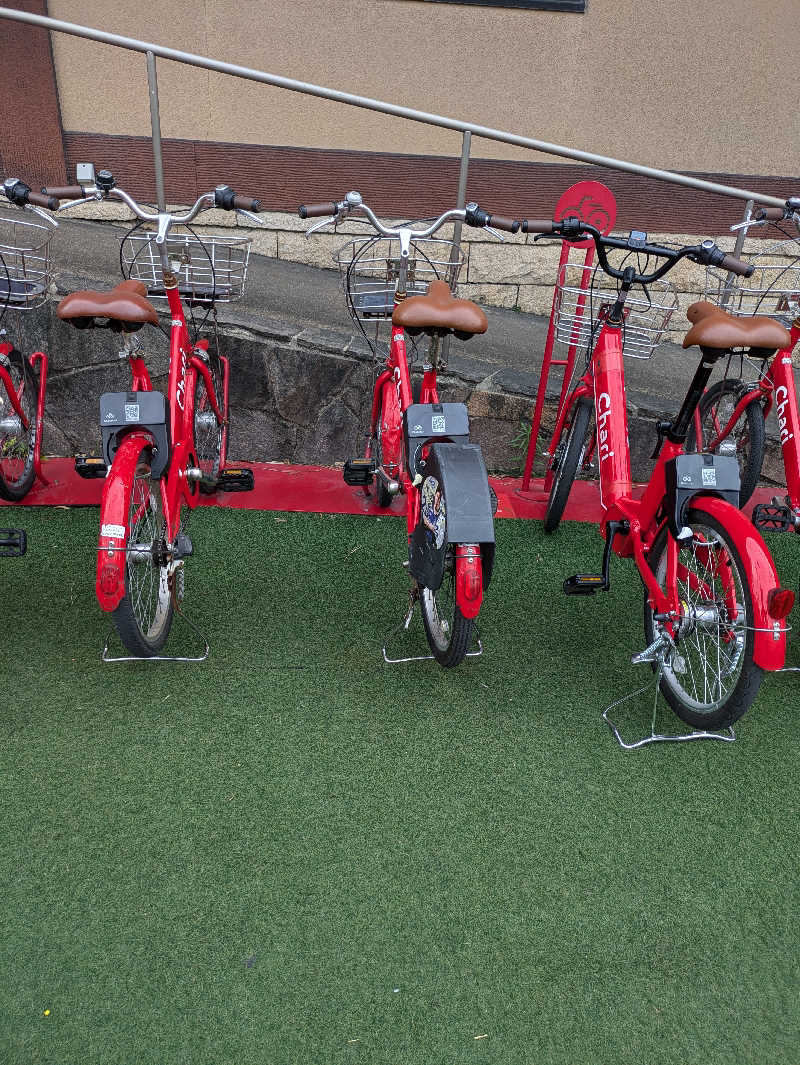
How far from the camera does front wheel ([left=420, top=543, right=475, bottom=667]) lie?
8.02ft

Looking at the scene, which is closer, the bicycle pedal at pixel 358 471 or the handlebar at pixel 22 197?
the handlebar at pixel 22 197

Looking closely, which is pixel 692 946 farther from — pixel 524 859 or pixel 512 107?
pixel 512 107

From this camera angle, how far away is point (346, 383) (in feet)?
13.5

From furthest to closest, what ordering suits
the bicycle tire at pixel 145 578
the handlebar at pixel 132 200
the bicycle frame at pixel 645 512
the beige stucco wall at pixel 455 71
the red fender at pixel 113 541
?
1. the beige stucco wall at pixel 455 71
2. the handlebar at pixel 132 200
3. the bicycle tire at pixel 145 578
4. the red fender at pixel 113 541
5. the bicycle frame at pixel 645 512

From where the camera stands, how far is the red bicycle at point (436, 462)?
2344 mm

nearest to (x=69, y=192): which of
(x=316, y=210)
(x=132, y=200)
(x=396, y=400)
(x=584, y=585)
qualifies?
(x=132, y=200)

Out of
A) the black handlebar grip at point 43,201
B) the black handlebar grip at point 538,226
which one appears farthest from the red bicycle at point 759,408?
the black handlebar grip at point 43,201

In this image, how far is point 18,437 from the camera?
3.45 m

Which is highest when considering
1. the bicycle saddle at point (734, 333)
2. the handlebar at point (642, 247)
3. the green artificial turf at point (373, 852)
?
the handlebar at point (642, 247)

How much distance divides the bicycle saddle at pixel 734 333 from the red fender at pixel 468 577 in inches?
39.7

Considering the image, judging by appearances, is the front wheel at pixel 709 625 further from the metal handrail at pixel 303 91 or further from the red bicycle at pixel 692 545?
the metal handrail at pixel 303 91

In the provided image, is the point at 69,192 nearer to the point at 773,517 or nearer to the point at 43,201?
the point at 43,201

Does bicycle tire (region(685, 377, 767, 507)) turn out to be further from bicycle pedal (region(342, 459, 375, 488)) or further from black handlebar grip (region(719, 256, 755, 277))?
bicycle pedal (region(342, 459, 375, 488))

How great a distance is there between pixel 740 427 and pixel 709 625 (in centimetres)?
169
